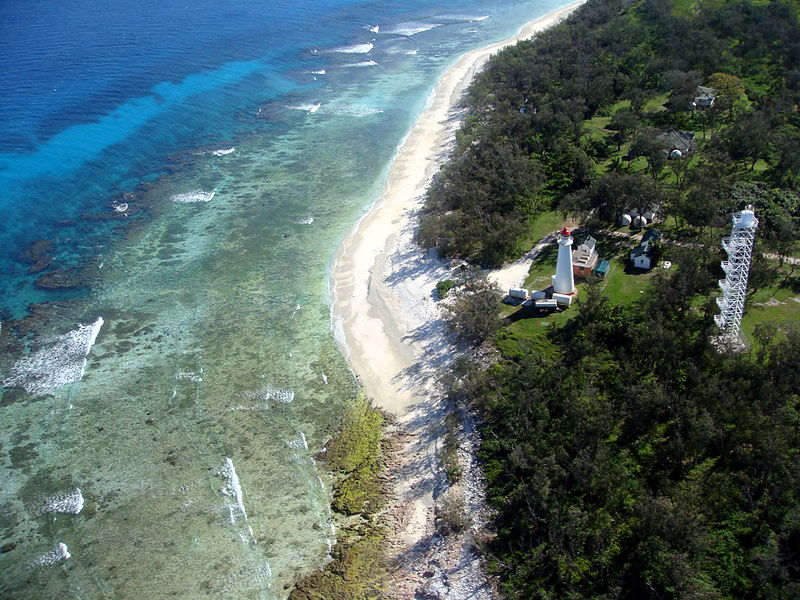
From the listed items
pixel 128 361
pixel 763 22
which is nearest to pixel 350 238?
pixel 128 361

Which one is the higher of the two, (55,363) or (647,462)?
(647,462)

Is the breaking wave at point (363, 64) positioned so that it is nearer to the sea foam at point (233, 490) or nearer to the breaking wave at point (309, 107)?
the breaking wave at point (309, 107)

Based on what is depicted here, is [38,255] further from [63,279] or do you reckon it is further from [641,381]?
[641,381]

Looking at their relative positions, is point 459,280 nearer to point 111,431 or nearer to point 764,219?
point 764,219

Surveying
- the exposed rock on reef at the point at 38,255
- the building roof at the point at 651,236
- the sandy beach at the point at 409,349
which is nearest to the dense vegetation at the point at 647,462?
the sandy beach at the point at 409,349

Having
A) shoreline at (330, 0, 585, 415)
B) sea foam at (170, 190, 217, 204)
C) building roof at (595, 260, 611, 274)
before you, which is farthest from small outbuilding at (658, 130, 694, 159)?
sea foam at (170, 190, 217, 204)

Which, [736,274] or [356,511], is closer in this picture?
[356,511]

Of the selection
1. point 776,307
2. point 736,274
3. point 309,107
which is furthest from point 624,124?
point 309,107

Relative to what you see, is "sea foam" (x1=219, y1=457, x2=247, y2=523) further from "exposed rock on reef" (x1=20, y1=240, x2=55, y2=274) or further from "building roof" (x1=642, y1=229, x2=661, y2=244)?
"exposed rock on reef" (x1=20, y1=240, x2=55, y2=274)
